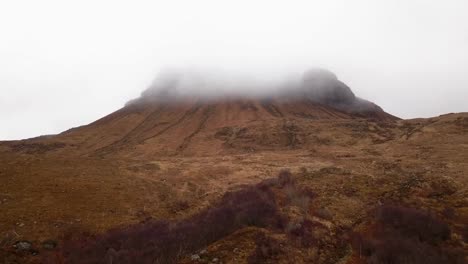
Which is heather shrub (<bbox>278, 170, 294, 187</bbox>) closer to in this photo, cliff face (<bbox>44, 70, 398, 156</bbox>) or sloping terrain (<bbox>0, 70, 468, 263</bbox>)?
sloping terrain (<bbox>0, 70, 468, 263</bbox>)

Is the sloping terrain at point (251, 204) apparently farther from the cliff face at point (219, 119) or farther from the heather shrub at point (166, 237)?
→ the cliff face at point (219, 119)

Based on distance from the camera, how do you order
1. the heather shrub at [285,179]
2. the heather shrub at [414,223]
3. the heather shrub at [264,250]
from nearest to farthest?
the heather shrub at [264,250] → the heather shrub at [414,223] → the heather shrub at [285,179]

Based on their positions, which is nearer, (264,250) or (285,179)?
(264,250)

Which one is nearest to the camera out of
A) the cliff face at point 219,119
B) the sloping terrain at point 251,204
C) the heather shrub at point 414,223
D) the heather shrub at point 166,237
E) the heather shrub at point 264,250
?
the heather shrub at point 264,250

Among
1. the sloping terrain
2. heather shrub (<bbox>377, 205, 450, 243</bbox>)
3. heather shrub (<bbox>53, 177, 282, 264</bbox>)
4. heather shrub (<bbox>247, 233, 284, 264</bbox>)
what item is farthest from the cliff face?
heather shrub (<bbox>247, 233, 284, 264</bbox>)

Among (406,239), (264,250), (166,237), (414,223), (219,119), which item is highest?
(219,119)

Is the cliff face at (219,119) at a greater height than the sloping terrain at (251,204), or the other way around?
the cliff face at (219,119)

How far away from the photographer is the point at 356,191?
1398 inches

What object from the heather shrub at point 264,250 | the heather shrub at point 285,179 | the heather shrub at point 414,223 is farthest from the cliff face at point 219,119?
the heather shrub at point 264,250

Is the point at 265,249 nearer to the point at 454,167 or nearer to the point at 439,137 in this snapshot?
the point at 454,167

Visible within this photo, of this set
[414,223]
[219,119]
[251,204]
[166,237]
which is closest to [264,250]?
[166,237]

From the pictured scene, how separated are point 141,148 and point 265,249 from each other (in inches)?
2890

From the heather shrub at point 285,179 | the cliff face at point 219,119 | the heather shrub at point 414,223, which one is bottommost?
the heather shrub at point 414,223

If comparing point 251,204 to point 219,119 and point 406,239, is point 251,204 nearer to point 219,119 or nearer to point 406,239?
point 406,239
